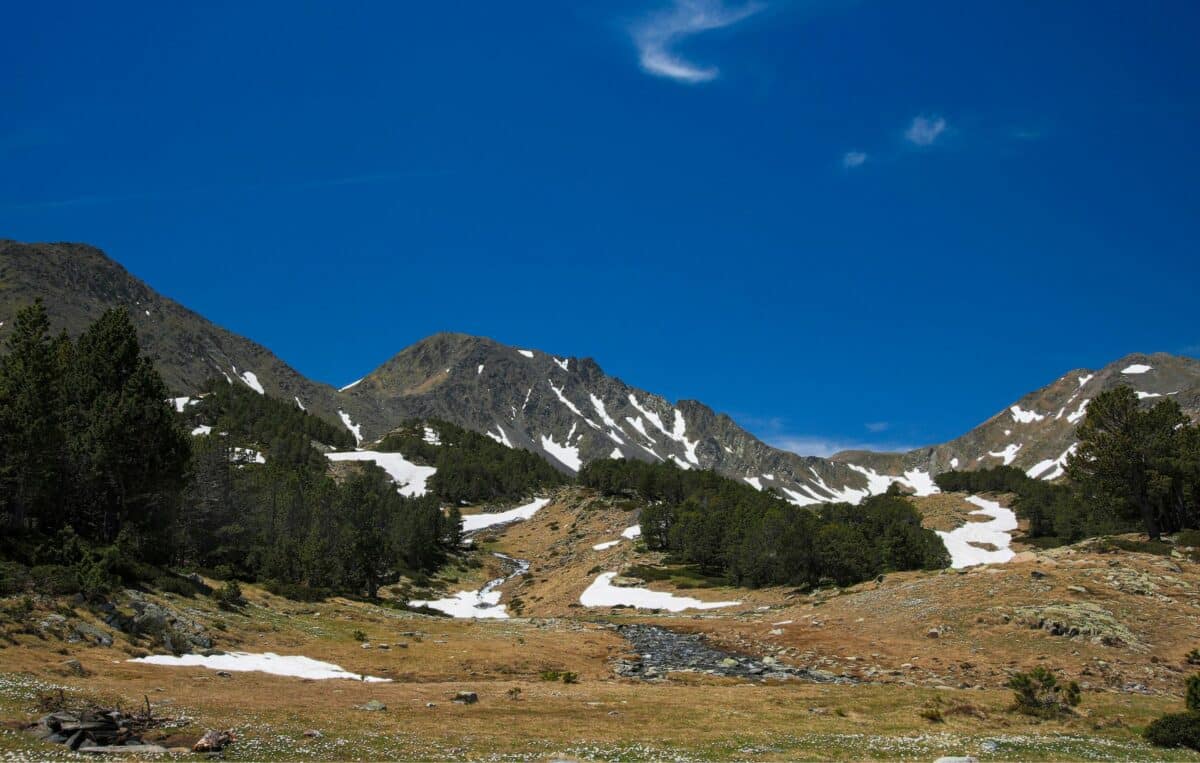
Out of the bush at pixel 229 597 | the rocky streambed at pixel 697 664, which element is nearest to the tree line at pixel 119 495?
the bush at pixel 229 597

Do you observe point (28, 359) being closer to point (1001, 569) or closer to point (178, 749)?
point (178, 749)

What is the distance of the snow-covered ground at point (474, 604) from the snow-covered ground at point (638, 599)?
10.5 meters

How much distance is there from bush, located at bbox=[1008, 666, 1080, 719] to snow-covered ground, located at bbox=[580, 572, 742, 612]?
49378 mm

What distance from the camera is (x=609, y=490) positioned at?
15812 cm

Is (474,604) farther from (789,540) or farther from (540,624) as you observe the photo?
(789,540)

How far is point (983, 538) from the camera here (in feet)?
383

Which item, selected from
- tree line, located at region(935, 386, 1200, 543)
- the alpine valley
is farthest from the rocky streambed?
tree line, located at region(935, 386, 1200, 543)

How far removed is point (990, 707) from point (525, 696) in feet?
56.4

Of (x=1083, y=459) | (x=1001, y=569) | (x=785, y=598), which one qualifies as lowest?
(x=785, y=598)

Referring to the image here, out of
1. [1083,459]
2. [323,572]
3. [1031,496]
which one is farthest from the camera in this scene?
[1031,496]

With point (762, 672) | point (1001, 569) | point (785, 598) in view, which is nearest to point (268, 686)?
point (762, 672)

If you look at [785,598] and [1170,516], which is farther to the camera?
[785,598]

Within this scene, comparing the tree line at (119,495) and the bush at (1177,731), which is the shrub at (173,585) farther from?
the bush at (1177,731)

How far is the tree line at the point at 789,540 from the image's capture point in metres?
75.9
